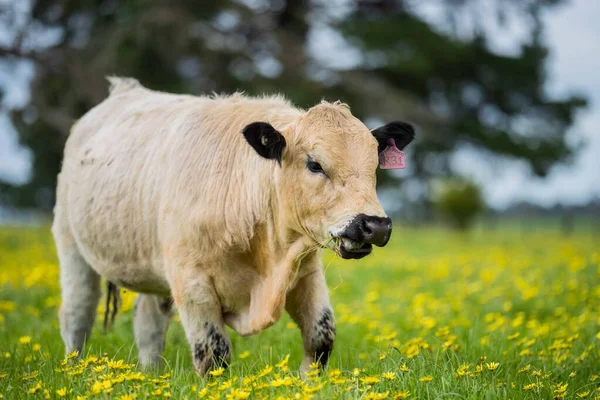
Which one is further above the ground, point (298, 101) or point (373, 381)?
point (373, 381)

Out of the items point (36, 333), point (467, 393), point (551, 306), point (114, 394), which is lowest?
point (36, 333)

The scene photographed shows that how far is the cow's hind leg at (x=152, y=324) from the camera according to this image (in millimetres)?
5828

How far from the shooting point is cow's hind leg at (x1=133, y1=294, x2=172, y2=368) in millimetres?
5828

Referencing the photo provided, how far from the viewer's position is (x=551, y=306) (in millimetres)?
7648

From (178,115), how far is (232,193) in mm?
1149

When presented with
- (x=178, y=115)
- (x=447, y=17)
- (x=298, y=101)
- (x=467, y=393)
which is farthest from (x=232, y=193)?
(x=447, y=17)

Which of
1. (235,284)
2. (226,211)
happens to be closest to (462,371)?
(235,284)

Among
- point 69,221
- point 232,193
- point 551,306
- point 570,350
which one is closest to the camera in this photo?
point 232,193

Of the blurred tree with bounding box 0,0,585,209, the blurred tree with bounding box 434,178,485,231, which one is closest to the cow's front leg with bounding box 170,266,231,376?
the blurred tree with bounding box 0,0,585,209

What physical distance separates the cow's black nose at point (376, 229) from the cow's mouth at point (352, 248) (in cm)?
9

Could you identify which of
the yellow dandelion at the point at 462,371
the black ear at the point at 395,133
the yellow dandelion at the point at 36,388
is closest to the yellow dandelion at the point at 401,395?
the yellow dandelion at the point at 462,371

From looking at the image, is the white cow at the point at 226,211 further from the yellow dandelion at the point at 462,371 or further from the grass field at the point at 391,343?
the yellow dandelion at the point at 462,371

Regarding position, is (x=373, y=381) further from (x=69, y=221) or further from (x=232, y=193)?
(x=69, y=221)

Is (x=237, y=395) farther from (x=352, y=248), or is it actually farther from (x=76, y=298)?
(x=76, y=298)
